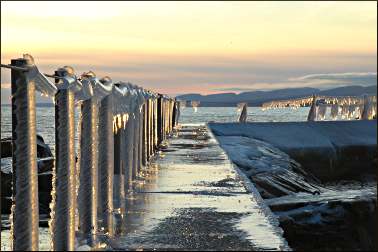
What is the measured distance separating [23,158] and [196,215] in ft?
11.2

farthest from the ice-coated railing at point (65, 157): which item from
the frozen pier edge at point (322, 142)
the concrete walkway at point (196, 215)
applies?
the frozen pier edge at point (322, 142)

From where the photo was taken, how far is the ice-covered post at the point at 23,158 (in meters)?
4.38

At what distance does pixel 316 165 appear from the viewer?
30.3 metres

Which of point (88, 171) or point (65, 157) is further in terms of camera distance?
point (88, 171)

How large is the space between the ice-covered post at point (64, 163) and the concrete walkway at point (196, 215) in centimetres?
69

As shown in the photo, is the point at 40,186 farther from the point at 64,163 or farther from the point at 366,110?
the point at 366,110

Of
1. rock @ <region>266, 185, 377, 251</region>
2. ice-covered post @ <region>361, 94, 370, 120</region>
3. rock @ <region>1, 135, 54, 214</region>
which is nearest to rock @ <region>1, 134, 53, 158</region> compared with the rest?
rock @ <region>1, 135, 54, 214</region>

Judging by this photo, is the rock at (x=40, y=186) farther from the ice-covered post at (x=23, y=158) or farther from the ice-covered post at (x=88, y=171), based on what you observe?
the ice-covered post at (x=23, y=158)

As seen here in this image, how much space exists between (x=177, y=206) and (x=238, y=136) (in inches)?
930

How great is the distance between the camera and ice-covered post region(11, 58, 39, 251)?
14.4ft

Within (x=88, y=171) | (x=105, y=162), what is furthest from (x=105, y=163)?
(x=88, y=171)

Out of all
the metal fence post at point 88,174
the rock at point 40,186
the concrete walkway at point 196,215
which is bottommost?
the rock at point 40,186

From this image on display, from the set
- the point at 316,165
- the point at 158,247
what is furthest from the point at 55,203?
the point at 316,165

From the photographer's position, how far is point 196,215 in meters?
7.52
